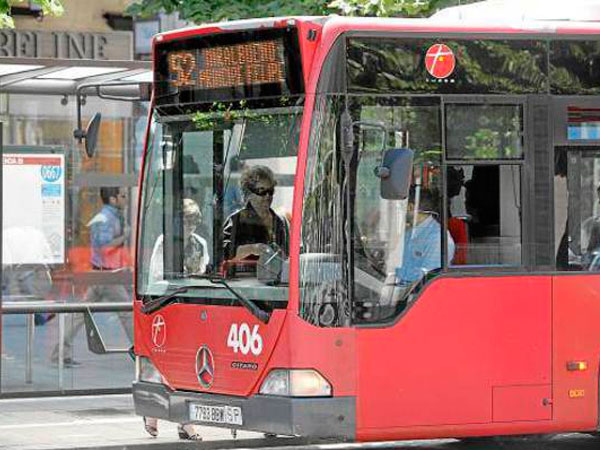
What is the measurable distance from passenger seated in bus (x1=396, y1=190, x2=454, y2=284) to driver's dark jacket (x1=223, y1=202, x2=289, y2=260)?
2.55 feet

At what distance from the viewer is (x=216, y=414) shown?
1105 centimetres

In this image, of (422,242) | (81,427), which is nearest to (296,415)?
(422,242)

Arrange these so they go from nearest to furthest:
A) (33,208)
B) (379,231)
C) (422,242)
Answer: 1. (379,231)
2. (422,242)
3. (33,208)

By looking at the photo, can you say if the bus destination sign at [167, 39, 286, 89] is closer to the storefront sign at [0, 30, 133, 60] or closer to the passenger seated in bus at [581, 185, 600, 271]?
the passenger seated in bus at [581, 185, 600, 271]

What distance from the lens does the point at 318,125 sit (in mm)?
10633

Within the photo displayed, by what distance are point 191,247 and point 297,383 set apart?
136 centimetres

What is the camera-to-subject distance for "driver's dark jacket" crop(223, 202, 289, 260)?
35.3 ft

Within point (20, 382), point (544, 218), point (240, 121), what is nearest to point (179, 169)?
point (240, 121)

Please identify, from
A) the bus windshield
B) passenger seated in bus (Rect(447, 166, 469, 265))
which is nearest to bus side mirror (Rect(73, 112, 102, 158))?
the bus windshield

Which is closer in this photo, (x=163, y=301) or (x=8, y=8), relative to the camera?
(x=163, y=301)

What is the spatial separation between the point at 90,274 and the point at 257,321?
618 cm

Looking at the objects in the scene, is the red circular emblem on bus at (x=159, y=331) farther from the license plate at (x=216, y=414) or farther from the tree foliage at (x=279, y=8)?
the tree foliage at (x=279, y=8)

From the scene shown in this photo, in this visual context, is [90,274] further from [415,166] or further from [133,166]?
[415,166]

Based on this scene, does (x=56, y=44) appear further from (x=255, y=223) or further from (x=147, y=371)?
(x=255, y=223)
